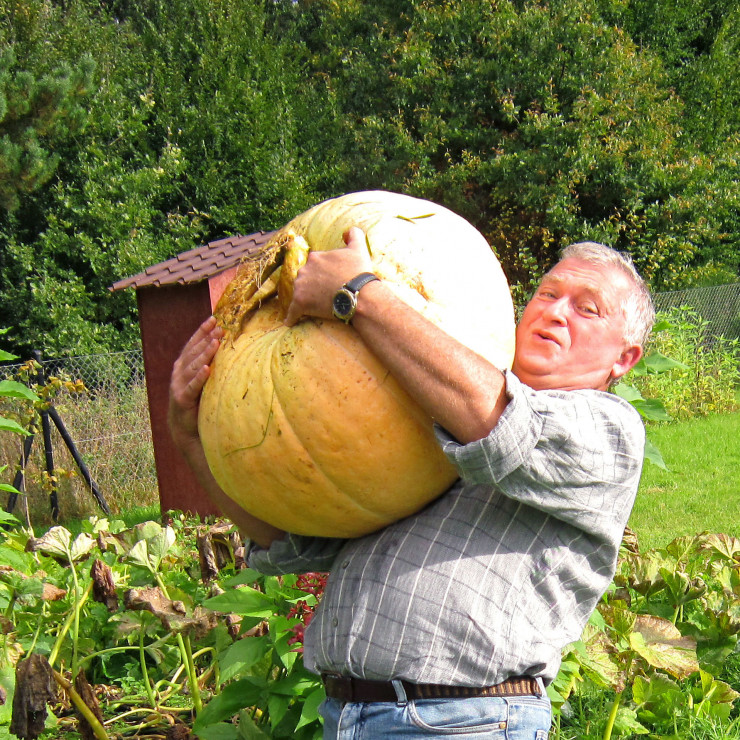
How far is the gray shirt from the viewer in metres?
1.40

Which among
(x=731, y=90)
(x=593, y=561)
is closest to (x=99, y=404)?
(x=593, y=561)

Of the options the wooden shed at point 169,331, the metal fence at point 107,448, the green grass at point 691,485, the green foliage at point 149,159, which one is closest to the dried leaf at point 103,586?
the wooden shed at point 169,331

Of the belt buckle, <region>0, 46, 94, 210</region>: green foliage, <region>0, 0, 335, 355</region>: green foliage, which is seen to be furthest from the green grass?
<region>0, 46, 94, 210</region>: green foliage

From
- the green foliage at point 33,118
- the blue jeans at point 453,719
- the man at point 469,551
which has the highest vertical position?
the green foliage at point 33,118

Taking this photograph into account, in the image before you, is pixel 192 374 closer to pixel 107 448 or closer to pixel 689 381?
pixel 107 448

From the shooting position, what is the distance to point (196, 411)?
5.53 feet

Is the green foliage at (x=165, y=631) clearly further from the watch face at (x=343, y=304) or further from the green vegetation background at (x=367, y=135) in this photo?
the green vegetation background at (x=367, y=135)

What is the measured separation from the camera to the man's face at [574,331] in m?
1.65

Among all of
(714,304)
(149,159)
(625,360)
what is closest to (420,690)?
(625,360)

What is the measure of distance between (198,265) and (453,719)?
424 cm

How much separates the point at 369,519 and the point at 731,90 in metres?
17.5

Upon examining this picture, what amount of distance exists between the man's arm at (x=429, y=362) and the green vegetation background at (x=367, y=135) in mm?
12739

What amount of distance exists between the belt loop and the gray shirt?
0.01 m

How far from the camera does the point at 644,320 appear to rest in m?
1.77
